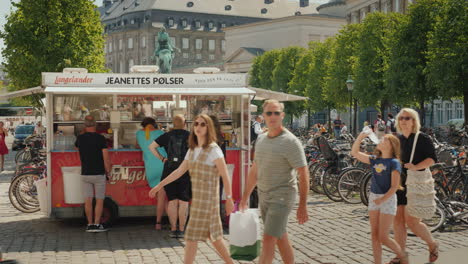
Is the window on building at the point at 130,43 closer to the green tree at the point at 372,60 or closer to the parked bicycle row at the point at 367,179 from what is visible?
the green tree at the point at 372,60

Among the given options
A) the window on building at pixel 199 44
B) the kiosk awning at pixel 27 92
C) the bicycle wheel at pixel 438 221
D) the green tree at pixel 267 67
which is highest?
the window on building at pixel 199 44

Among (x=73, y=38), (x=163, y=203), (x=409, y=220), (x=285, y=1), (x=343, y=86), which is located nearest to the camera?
(x=409, y=220)

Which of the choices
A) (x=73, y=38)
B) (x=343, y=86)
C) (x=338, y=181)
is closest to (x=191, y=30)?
(x=343, y=86)

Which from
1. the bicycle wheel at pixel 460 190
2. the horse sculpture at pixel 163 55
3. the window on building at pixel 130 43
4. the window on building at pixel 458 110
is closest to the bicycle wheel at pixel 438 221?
the bicycle wheel at pixel 460 190

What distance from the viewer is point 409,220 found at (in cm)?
778

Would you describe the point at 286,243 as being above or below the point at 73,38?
below

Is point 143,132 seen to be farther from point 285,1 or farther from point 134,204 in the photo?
point 285,1

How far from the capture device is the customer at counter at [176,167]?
9648 mm

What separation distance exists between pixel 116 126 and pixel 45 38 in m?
25.9

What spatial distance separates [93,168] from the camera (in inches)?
403

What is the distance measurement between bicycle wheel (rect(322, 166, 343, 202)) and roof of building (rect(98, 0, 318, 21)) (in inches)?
4861

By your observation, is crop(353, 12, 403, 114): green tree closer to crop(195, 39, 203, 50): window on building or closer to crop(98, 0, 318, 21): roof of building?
crop(98, 0, 318, 21): roof of building

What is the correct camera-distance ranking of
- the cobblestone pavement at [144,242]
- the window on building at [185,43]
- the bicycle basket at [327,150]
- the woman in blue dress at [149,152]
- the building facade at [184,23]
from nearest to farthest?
the cobblestone pavement at [144,242] < the woman in blue dress at [149,152] < the bicycle basket at [327,150] < the building facade at [184,23] < the window on building at [185,43]

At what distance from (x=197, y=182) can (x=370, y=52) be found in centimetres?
4051
